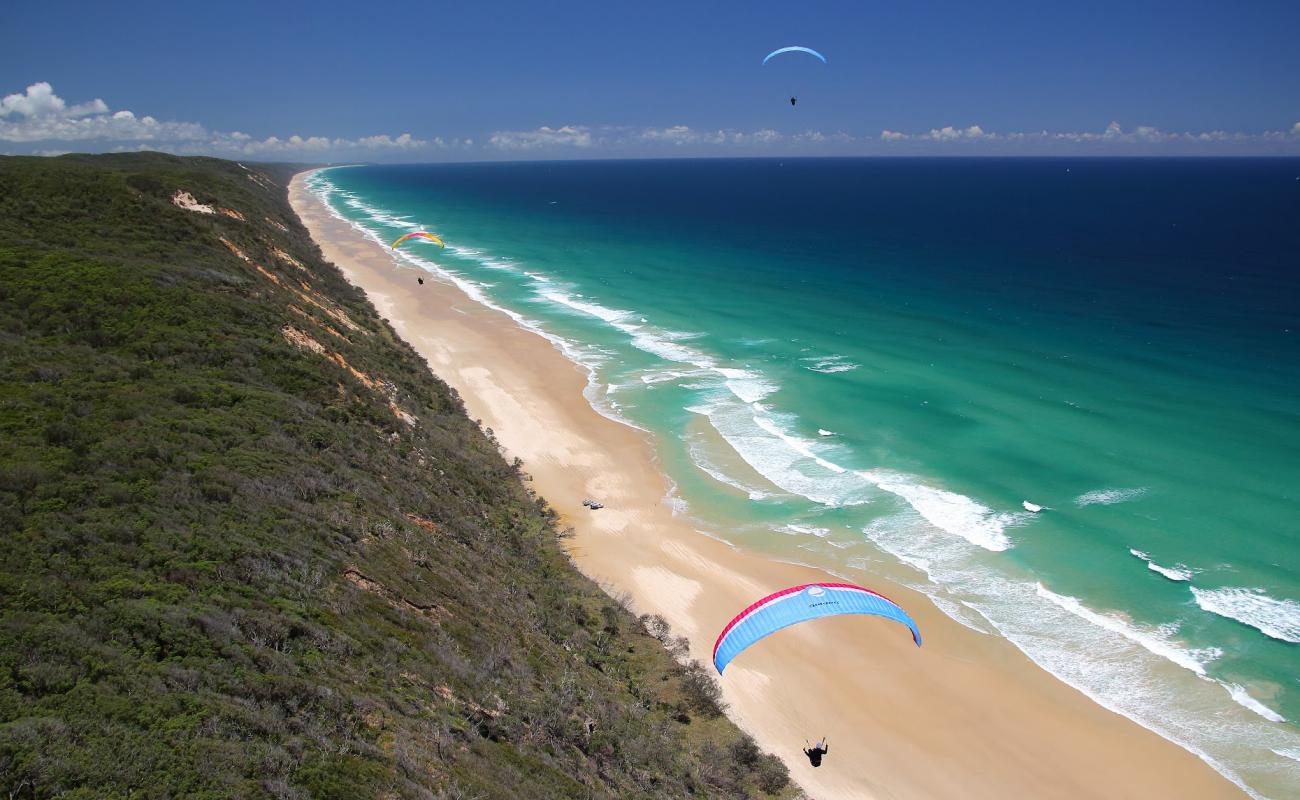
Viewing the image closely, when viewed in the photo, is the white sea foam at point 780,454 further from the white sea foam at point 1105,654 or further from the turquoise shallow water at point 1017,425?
the white sea foam at point 1105,654

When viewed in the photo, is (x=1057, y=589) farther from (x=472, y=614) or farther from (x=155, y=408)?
(x=155, y=408)

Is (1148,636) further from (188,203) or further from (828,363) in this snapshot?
(188,203)

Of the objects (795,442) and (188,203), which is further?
(188,203)

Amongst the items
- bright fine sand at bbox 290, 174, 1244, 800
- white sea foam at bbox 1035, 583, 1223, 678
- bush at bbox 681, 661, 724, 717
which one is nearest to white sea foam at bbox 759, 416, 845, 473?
bright fine sand at bbox 290, 174, 1244, 800

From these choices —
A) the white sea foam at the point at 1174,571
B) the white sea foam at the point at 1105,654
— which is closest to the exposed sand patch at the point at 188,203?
the white sea foam at the point at 1105,654

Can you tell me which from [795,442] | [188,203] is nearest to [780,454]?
[795,442]

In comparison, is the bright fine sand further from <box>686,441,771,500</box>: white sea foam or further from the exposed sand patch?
the exposed sand patch
